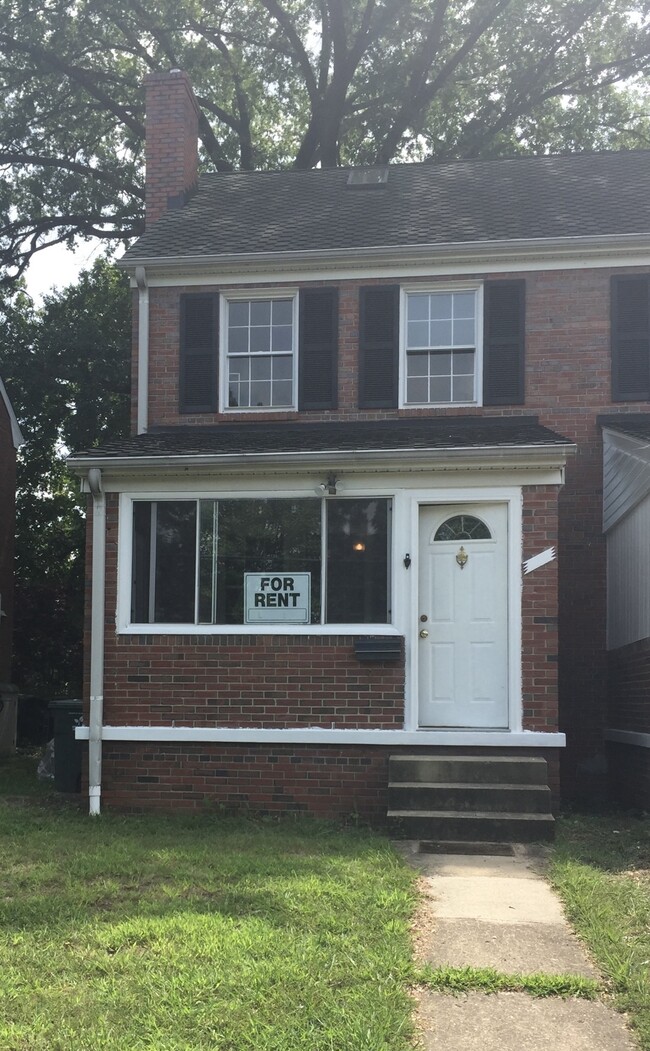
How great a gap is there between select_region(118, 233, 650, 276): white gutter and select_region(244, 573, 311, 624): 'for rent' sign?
13.5ft

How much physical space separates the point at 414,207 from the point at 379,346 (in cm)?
243

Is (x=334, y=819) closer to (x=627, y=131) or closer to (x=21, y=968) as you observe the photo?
(x=21, y=968)

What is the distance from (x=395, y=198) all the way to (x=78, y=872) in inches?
384

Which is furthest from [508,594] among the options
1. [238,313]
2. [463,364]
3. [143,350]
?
[143,350]

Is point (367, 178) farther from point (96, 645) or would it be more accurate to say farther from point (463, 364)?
point (96, 645)

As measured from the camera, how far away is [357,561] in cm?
976

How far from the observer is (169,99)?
13.9 m

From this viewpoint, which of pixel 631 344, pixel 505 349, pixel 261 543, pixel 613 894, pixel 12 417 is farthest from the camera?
pixel 12 417

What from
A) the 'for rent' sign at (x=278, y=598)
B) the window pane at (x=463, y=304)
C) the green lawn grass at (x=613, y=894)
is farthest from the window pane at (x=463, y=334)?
the green lawn grass at (x=613, y=894)

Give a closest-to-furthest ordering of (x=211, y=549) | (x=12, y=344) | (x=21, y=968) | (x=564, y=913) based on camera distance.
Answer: (x=21, y=968)
(x=564, y=913)
(x=211, y=549)
(x=12, y=344)

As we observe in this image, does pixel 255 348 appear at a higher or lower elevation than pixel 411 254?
lower

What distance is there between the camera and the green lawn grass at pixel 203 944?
4320 mm

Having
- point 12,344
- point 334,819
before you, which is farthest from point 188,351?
point 12,344

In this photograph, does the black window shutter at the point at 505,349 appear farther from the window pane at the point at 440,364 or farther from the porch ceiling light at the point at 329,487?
the porch ceiling light at the point at 329,487
